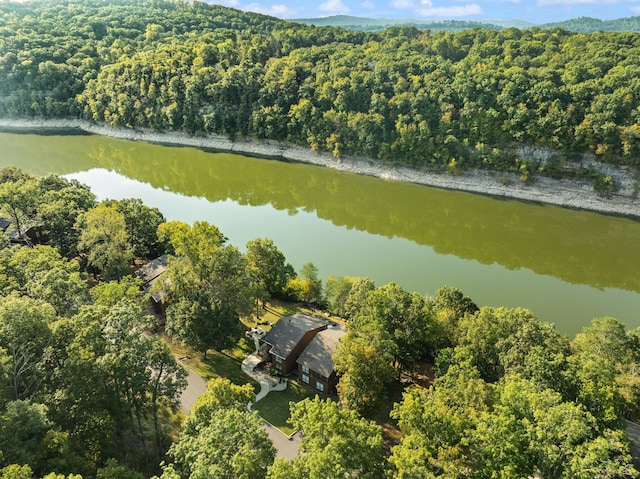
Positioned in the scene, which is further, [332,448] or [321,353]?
[321,353]

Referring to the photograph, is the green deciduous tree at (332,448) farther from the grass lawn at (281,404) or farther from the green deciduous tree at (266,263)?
the green deciduous tree at (266,263)

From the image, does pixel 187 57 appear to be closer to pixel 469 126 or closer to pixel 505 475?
pixel 469 126

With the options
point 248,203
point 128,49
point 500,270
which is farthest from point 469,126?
point 128,49

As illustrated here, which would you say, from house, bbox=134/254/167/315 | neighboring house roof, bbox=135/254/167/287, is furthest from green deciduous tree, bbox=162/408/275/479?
neighboring house roof, bbox=135/254/167/287

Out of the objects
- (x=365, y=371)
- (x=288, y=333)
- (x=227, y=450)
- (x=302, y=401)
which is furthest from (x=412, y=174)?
(x=227, y=450)

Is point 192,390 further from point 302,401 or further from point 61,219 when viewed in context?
point 61,219
